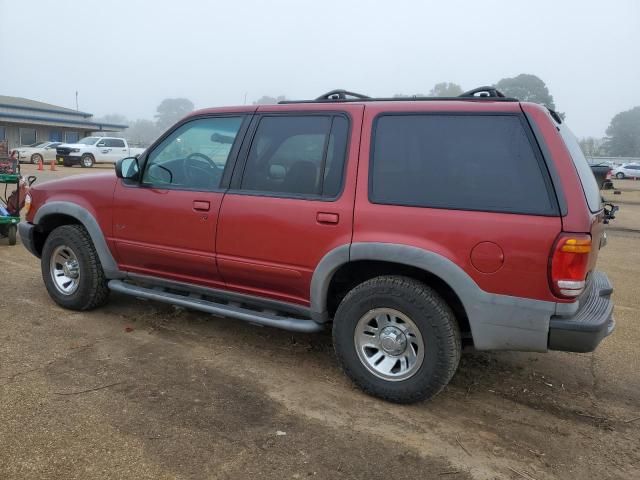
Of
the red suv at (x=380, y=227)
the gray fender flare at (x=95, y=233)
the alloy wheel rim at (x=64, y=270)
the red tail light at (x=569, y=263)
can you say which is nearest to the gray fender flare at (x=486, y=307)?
the red suv at (x=380, y=227)

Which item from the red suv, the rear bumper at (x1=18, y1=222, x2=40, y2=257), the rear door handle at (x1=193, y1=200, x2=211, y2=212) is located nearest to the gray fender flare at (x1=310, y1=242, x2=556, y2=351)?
the red suv

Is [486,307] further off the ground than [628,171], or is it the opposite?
[628,171]

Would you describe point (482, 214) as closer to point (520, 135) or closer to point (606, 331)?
point (520, 135)

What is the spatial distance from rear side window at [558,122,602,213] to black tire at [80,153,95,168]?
27936mm

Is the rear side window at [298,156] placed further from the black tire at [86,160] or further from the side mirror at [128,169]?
the black tire at [86,160]

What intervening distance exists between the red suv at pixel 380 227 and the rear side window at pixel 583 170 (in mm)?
32

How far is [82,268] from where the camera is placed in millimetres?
4488

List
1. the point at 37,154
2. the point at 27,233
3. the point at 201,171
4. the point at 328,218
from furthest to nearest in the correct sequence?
the point at 37,154 → the point at 27,233 → the point at 201,171 → the point at 328,218

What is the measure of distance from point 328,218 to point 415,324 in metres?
0.85

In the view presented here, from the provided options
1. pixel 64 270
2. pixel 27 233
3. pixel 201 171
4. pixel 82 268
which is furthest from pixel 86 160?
pixel 201 171

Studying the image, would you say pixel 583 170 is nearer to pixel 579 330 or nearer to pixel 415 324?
pixel 579 330

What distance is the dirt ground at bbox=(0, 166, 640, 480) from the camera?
103 inches

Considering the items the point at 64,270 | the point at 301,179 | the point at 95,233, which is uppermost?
the point at 301,179

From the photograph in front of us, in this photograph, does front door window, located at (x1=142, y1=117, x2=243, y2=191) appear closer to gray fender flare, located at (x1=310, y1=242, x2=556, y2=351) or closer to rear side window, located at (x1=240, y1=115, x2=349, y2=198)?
rear side window, located at (x1=240, y1=115, x2=349, y2=198)
